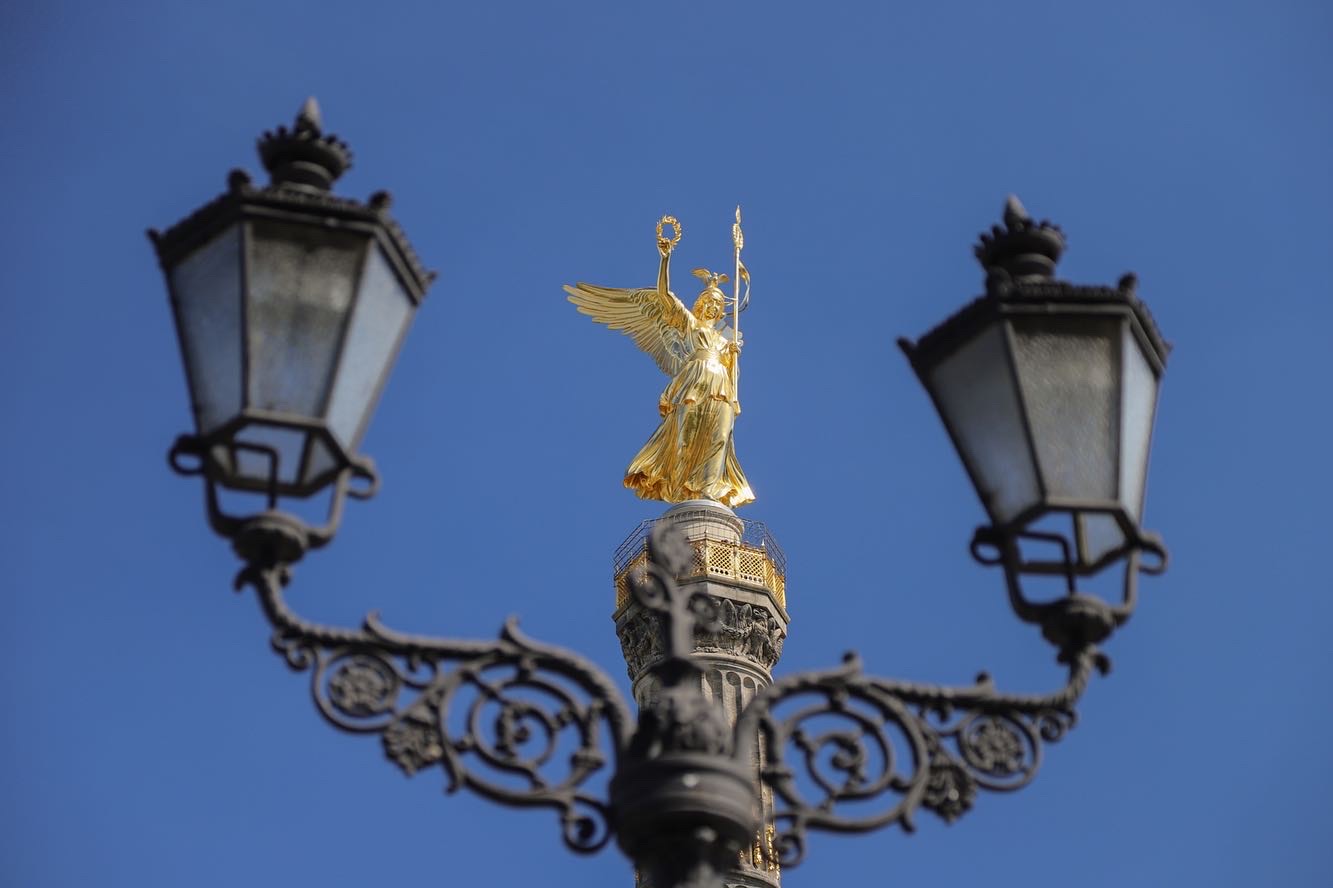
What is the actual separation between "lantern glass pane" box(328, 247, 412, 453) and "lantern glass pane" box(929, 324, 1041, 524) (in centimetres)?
134

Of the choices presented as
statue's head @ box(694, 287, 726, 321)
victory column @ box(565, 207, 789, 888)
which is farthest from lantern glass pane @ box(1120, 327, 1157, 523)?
statue's head @ box(694, 287, 726, 321)

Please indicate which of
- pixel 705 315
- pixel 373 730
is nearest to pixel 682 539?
pixel 373 730

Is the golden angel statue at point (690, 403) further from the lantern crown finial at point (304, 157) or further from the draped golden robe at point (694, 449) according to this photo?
the lantern crown finial at point (304, 157)

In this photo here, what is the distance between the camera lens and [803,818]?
212 inches

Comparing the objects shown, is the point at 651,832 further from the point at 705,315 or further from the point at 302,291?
the point at 705,315

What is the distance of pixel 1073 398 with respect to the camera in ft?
18.6

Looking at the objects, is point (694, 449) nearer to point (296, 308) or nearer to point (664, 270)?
point (664, 270)

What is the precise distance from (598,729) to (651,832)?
31 cm

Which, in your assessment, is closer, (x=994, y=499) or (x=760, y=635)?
(x=994, y=499)

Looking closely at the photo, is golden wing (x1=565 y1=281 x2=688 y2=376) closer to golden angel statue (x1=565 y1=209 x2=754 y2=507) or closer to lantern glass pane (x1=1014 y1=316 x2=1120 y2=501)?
golden angel statue (x1=565 y1=209 x2=754 y2=507)

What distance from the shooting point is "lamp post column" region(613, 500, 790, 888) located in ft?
110

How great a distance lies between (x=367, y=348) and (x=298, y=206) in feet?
1.22

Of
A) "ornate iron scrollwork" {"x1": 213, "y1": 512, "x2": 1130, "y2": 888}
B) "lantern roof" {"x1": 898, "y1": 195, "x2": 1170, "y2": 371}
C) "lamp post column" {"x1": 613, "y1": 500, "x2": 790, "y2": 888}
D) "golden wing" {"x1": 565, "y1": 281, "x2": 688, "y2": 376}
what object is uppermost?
"golden wing" {"x1": 565, "y1": 281, "x2": 688, "y2": 376}

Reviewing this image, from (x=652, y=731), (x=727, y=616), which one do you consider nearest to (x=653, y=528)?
(x=652, y=731)
